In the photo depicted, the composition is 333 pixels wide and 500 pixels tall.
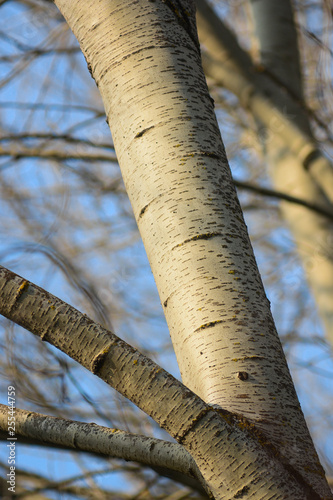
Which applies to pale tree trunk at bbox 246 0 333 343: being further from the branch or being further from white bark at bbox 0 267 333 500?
white bark at bbox 0 267 333 500

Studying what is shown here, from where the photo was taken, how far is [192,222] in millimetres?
791

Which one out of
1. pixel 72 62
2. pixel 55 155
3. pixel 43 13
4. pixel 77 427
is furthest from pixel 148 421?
pixel 43 13

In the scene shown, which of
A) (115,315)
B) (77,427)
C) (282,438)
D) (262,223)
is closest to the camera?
(282,438)

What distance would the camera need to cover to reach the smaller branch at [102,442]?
28.4 inches

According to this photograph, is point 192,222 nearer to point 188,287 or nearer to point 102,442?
point 188,287

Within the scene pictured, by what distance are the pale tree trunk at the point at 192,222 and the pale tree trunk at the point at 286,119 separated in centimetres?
172

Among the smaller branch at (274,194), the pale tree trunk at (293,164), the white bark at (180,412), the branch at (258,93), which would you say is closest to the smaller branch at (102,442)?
the white bark at (180,412)

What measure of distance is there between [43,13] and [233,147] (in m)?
1.56

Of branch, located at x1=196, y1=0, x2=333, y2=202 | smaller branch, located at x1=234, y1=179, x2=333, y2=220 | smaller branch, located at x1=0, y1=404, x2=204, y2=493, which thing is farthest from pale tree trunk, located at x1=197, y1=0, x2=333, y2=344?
smaller branch, located at x1=0, y1=404, x2=204, y2=493

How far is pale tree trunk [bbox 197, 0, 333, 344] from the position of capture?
2488 millimetres

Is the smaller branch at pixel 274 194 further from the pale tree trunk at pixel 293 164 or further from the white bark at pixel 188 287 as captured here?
the white bark at pixel 188 287

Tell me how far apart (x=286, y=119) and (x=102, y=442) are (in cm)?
227

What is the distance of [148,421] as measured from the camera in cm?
176

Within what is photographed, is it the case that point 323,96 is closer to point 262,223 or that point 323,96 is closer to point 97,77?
point 262,223
